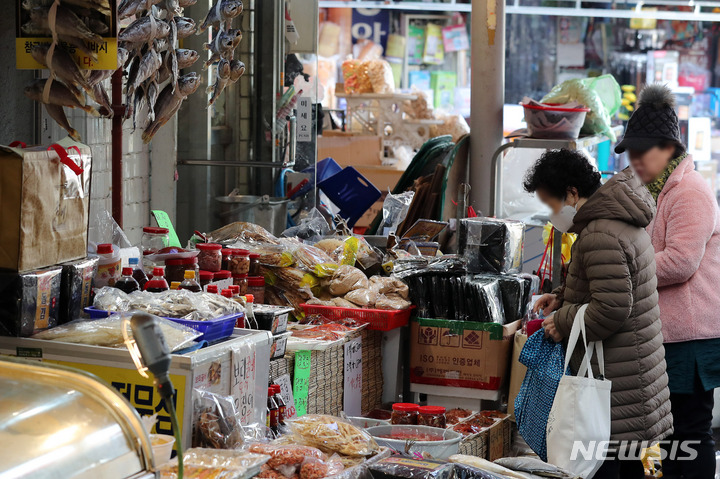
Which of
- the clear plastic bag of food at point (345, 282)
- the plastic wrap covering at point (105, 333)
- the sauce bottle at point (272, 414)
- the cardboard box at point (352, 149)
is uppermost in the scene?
the cardboard box at point (352, 149)

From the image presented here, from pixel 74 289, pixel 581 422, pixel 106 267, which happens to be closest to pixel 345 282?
pixel 581 422

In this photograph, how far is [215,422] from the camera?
2281 millimetres

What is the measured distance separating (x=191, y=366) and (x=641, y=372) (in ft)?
6.55

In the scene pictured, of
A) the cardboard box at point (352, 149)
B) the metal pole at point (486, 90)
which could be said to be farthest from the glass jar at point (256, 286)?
the cardboard box at point (352, 149)

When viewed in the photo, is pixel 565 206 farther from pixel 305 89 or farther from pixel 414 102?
pixel 414 102

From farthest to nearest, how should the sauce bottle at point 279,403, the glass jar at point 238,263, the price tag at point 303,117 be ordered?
1. the price tag at point 303,117
2. the glass jar at point 238,263
3. the sauce bottle at point 279,403

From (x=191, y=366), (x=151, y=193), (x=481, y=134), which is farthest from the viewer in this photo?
(x=481, y=134)

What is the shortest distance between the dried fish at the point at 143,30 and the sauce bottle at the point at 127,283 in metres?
0.95

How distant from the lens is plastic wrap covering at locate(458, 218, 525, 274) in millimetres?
4355

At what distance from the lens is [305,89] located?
6363mm

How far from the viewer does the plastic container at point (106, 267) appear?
281 centimetres

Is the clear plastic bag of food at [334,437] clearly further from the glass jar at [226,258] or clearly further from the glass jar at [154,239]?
the glass jar at [154,239]

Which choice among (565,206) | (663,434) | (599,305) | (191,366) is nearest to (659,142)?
(565,206)

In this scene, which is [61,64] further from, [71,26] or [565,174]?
[565,174]
